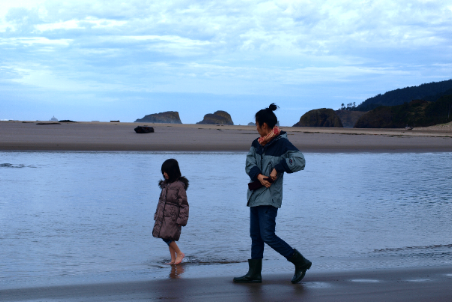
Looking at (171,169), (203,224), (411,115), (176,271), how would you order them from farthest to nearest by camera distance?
(411,115) < (203,224) < (171,169) < (176,271)

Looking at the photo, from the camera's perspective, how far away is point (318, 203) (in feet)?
31.4

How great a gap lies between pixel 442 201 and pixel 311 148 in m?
16.0

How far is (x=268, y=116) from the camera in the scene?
4727 millimetres

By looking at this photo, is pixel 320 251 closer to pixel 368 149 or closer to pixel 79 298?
pixel 79 298

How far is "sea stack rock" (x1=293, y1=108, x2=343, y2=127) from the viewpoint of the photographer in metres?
136

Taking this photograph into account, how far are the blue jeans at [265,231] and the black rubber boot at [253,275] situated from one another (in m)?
0.08

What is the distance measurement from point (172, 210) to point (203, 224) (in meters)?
2.18

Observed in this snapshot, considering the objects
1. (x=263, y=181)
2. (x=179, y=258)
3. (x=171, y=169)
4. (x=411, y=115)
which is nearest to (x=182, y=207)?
(x=171, y=169)

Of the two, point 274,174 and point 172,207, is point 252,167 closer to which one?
point 274,174

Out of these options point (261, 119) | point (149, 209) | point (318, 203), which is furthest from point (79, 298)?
point (318, 203)

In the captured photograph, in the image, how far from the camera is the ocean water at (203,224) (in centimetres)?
544

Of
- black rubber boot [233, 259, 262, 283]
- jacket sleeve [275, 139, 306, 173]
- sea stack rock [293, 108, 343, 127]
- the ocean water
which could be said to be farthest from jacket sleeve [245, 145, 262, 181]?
sea stack rock [293, 108, 343, 127]

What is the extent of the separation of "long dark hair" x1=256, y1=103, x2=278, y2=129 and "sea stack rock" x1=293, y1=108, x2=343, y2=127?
13241 cm

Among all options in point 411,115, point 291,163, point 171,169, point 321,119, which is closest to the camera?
point 291,163
